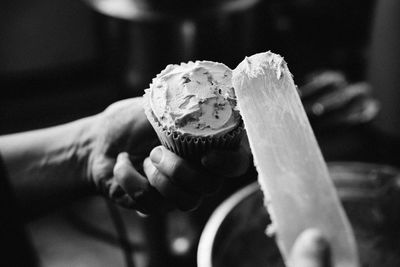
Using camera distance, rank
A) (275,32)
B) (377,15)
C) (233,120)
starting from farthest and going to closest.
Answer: (275,32), (377,15), (233,120)

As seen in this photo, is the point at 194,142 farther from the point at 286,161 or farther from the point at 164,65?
the point at 164,65

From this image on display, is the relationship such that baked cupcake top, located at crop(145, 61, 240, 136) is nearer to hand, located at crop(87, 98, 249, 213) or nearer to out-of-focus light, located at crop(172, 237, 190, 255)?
hand, located at crop(87, 98, 249, 213)

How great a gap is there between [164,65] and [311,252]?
98 cm

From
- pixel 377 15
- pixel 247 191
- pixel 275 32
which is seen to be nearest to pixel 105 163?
pixel 247 191

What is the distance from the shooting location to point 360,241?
3.38ft

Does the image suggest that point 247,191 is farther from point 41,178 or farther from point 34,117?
point 34,117

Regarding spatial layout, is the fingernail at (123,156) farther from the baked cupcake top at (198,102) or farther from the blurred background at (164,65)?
the blurred background at (164,65)

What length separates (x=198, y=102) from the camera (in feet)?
2.64

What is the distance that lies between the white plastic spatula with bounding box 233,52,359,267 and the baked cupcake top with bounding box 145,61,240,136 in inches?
2.1

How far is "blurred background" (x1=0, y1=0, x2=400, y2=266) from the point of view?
1.42 m

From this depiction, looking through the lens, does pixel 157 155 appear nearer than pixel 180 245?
Yes

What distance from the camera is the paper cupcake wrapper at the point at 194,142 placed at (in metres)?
0.82

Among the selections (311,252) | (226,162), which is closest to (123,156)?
(226,162)

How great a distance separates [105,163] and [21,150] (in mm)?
206
